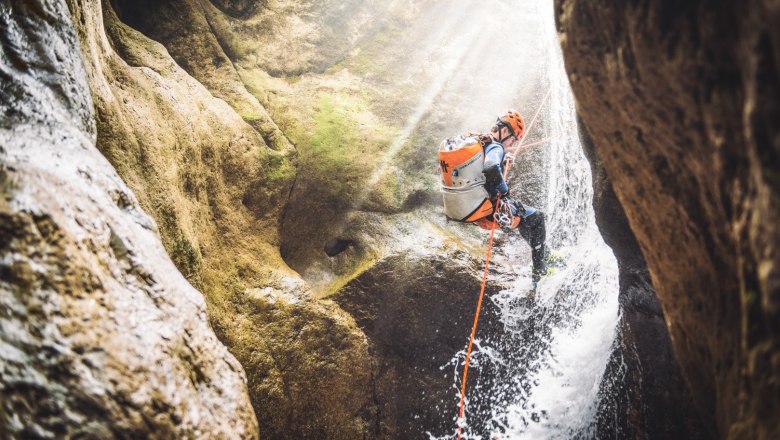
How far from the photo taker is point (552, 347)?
A: 6453 millimetres

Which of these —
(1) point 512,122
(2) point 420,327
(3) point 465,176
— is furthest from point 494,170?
(2) point 420,327

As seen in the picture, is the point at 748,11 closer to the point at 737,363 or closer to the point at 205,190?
the point at 737,363

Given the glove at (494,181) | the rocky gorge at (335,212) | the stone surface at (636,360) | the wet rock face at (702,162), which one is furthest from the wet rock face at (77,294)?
the glove at (494,181)

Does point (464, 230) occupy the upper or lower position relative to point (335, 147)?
lower

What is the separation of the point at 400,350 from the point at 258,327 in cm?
223

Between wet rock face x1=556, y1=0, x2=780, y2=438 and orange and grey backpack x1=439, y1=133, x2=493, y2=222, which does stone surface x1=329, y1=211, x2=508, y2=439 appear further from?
wet rock face x1=556, y1=0, x2=780, y2=438

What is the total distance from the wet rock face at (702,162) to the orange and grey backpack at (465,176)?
3.10 metres

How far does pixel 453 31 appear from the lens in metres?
9.44

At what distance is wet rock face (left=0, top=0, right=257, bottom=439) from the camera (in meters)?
1.69

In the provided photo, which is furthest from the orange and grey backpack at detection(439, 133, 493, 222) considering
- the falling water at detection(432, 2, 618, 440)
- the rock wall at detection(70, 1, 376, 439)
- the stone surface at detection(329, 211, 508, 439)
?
the rock wall at detection(70, 1, 376, 439)

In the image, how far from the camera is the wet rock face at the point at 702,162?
1.38m

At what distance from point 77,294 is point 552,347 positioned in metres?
6.39

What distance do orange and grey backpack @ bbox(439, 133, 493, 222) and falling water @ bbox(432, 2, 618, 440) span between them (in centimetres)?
159

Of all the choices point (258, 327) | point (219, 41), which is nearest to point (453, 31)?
point (219, 41)
